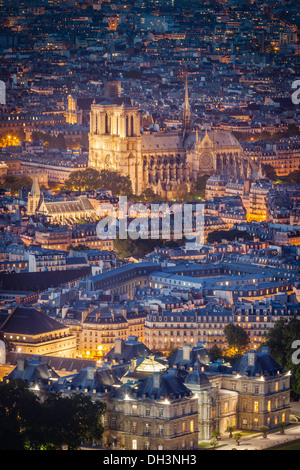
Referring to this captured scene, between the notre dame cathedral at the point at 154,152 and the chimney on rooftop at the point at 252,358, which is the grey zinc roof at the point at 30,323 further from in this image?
the notre dame cathedral at the point at 154,152

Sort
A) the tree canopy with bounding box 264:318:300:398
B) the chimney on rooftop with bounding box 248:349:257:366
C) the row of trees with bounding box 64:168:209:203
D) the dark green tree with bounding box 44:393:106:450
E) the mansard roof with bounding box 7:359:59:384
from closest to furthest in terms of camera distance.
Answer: the dark green tree with bounding box 44:393:106:450 < the mansard roof with bounding box 7:359:59:384 < the chimney on rooftop with bounding box 248:349:257:366 < the tree canopy with bounding box 264:318:300:398 < the row of trees with bounding box 64:168:209:203

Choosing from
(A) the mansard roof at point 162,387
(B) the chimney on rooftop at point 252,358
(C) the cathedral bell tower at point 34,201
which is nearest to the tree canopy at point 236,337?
(B) the chimney on rooftop at point 252,358

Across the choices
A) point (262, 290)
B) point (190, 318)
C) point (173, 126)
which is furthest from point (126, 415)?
point (173, 126)

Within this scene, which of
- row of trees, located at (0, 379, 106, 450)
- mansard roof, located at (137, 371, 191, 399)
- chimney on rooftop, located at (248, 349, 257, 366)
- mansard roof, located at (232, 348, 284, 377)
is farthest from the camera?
chimney on rooftop, located at (248, 349, 257, 366)

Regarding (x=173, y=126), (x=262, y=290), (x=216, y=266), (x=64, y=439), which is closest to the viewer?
(x=64, y=439)

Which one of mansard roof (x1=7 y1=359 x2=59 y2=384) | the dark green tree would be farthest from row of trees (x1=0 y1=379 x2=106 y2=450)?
mansard roof (x1=7 y1=359 x2=59 y2=384)

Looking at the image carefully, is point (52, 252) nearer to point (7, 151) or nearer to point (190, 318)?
point (190, 318)

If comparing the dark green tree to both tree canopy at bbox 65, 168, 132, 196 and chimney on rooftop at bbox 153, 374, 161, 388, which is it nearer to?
chimney on rooftop at bbox 153, 374, 161, 388
